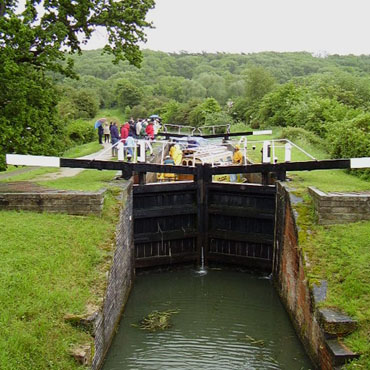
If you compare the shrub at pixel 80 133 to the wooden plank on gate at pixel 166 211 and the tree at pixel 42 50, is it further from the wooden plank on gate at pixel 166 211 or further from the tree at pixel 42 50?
the wooden plank on gate at pixel 166 211

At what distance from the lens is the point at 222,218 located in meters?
11.9

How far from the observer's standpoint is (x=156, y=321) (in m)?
8.82

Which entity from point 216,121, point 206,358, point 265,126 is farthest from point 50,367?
point 216,121

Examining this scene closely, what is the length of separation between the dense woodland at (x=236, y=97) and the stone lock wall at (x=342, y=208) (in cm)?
464

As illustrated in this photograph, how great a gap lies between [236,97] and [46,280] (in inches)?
2038

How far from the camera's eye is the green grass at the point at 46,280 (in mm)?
5254

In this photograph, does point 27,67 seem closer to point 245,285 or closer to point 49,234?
point 49,234

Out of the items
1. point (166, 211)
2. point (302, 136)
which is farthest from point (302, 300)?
point (302, 136)

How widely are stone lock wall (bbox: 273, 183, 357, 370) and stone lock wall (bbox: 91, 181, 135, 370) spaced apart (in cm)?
292

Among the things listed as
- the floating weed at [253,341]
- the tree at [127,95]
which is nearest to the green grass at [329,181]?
the floating weed at [253,341]

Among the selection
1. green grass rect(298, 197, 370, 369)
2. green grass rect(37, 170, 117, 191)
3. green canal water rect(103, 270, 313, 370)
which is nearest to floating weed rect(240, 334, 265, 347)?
green canal water rect(103, 270, 313, 370)

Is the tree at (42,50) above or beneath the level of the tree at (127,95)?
beneath

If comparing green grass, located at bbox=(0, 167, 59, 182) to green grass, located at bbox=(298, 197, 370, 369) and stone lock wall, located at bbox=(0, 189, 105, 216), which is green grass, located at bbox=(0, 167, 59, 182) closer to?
stone lock wall, located at bbox=(0, 189, 105, 216)

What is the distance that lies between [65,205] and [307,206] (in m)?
4.57
